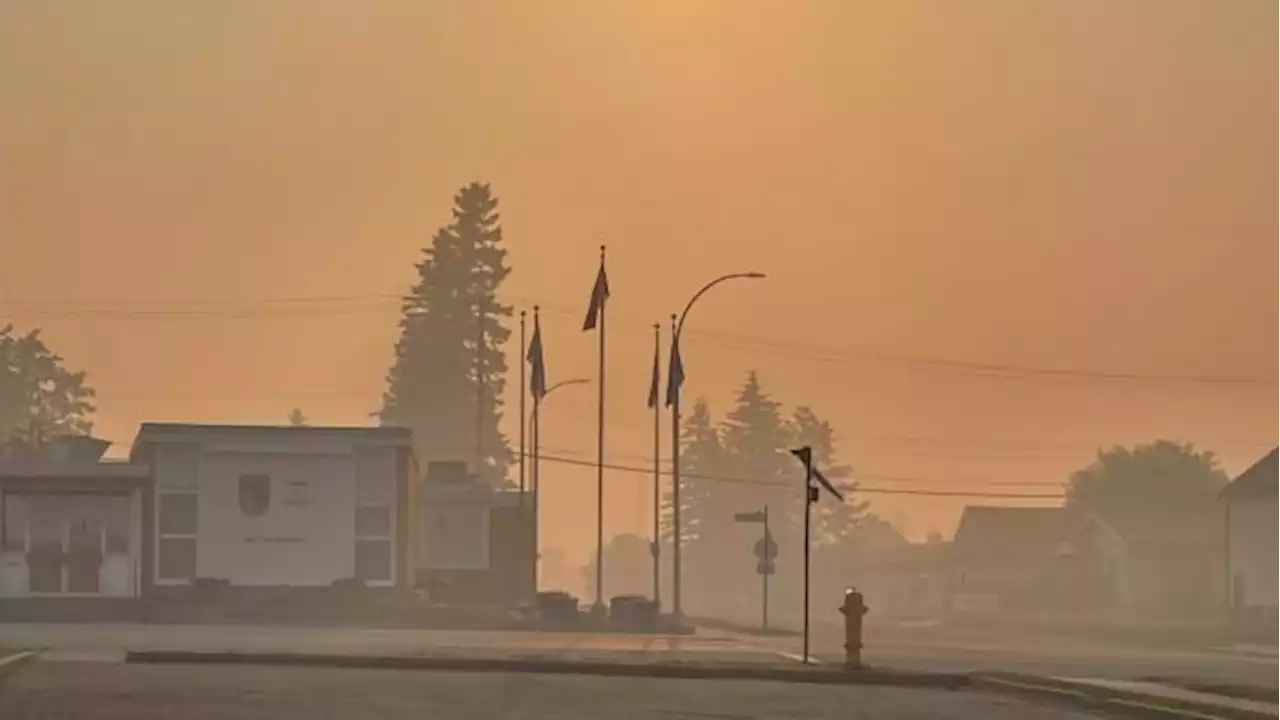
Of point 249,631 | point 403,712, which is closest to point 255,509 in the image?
point 249,631

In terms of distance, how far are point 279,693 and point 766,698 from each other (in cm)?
613

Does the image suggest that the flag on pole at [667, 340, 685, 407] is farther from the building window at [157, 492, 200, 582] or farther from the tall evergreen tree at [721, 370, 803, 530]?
the tall evergreen tree at [721, 370, 803, 530]

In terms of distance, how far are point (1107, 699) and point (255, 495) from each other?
47.5 m

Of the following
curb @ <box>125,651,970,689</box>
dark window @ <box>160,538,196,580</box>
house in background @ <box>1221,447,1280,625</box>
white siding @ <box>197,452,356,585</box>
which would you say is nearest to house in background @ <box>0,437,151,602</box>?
dark window @ <box>160,538,196,580</box>

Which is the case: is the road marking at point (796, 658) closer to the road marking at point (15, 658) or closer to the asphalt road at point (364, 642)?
the asphalt road at point (364, 642)

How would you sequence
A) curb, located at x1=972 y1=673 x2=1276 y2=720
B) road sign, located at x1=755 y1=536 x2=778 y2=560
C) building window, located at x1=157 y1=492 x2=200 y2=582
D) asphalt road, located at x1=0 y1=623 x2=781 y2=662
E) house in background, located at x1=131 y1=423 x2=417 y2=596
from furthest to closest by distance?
house in background, located at x1=131 y1=423 x2=417 y2=596 < building window, located at x1=157 y1=492 x2=200 y2=582 < road sign, located at x1=755 y1=536 x2=778 y2=560 < asphalt road, located at x1=0 y1=623 x2=781 y2=662 < curb, located at x1=972 y1=673 x2=1276 y2=720

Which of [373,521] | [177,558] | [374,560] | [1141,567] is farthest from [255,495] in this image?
[1141,567]

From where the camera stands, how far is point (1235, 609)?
97125 mm

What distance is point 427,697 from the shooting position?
2595 centimetres

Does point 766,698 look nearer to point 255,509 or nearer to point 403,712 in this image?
point 403,712

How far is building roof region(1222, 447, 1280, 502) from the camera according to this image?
94.0m

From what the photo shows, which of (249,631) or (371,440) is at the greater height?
(371,440)

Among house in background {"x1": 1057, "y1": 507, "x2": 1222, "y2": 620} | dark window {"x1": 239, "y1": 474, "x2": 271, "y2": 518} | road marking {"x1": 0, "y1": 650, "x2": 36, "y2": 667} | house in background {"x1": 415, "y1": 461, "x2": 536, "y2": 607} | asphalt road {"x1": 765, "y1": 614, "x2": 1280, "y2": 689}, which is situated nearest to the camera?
road marking {"x1": 0, "y1": 650, "x2": 36, "y2": 667}

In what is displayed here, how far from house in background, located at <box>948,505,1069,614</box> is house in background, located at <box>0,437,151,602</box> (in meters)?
75.3
